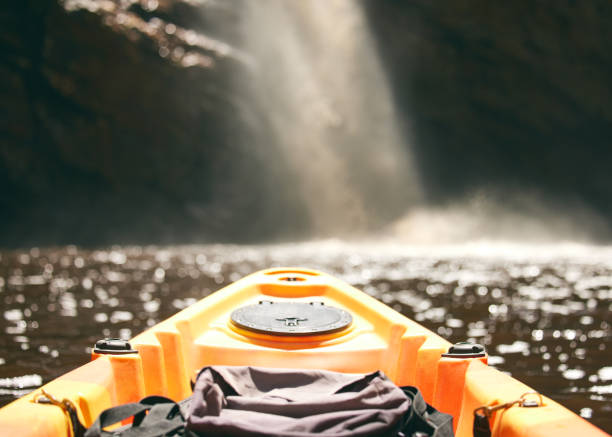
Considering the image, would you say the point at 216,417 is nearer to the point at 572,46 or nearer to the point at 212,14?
the point at 212,14

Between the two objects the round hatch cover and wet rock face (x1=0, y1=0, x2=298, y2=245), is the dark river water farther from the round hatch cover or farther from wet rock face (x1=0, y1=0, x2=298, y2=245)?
wet rock face (x1=0, y1=0, x2=298, y2=245)

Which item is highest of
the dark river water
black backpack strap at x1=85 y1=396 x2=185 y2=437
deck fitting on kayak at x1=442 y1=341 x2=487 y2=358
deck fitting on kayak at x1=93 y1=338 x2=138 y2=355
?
deck fitting on kayak at x1=442 y1=341 x2=487 y2=358

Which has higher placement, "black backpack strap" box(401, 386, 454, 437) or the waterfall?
the waterfall

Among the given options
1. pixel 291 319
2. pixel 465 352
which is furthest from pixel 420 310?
pixel 465 352

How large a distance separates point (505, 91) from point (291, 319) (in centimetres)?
4054

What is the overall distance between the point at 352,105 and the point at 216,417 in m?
43.0

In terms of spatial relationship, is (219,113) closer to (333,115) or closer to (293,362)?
(333,115)

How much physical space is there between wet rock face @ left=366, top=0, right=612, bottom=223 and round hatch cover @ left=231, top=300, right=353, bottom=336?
126 ft

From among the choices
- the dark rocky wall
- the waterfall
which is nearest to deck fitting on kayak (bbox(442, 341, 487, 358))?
the dark rocky wall

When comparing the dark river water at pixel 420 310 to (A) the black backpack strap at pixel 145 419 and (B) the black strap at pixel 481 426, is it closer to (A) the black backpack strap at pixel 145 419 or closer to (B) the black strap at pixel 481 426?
(B) the black strap at pixel 481 426

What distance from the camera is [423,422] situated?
224 centimetres

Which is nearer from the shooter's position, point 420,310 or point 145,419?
point 145,419

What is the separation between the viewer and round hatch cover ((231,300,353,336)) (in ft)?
11.1

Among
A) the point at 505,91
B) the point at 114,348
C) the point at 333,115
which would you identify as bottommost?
the point at 114,348
